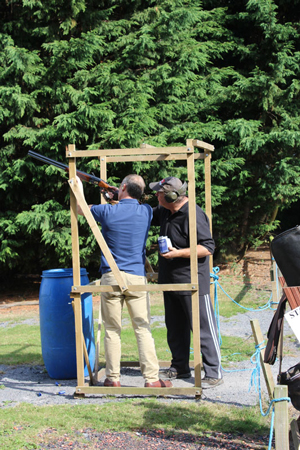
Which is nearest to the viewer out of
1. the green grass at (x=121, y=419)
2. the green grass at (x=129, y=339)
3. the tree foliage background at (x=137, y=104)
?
the green grass at (x=121, y=419)

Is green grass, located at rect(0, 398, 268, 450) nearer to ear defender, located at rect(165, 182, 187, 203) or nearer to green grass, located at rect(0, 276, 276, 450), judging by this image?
green grass, located at rect(0, 276, 276, 450)

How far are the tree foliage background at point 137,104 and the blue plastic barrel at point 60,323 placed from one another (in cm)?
429

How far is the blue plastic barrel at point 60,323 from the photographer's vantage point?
537 centimetres

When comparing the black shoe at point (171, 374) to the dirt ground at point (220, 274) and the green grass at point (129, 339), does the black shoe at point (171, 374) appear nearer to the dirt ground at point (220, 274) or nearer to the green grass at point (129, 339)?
the green grass at point (129, 339)

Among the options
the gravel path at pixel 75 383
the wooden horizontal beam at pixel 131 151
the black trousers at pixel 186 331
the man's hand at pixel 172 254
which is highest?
the wooden horizontal beam at pixel 131 151

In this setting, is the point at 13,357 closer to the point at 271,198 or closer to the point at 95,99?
the point at 95,99

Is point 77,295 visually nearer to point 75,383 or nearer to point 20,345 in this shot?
point 75,383

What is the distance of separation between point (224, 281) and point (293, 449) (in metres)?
7.89

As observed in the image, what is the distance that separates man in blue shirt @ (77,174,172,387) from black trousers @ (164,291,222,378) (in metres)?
0.41

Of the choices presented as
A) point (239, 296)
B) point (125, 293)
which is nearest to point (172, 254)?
point (125, 293)

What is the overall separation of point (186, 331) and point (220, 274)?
21.3 ft

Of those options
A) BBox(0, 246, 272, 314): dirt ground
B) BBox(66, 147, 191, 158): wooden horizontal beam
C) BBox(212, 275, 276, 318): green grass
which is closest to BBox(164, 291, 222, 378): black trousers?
BBox(66, 147, 191, 158): wooden horizontal beam

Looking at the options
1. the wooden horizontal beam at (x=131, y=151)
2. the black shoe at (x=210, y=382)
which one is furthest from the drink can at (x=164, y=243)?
the black shoe at (x=210, y=382)

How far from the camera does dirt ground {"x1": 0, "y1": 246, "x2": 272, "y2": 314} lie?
10.8m
